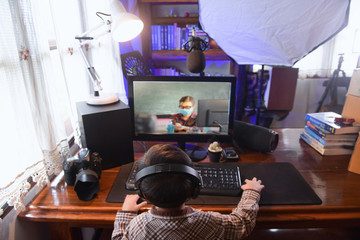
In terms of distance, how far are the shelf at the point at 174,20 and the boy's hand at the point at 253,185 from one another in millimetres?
2229

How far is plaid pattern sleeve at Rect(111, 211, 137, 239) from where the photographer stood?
684 mm

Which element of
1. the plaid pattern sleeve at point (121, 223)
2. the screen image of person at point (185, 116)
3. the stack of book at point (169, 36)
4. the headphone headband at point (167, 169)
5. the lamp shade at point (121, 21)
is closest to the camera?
the headphone headband at point (167, 169)

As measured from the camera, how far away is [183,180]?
0.57 meters

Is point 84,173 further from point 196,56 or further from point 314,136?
point 314,136

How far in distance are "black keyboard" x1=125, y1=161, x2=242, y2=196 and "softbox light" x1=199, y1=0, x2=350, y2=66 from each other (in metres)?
0.60

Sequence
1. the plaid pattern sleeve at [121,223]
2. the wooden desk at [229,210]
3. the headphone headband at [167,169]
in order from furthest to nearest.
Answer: the wooden desk at [229,210] → the plaid pattern sleeve at [121,223] → the headphone headband at [167,169]

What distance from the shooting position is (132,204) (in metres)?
0.79

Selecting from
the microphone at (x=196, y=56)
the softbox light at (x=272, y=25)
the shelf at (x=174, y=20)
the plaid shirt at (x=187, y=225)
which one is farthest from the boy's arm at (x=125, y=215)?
the shelf at (x=174, y=20)

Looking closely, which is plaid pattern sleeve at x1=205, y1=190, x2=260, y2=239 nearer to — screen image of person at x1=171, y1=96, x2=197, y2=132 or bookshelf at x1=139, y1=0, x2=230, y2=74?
screen image of person at x1=171, y1=96, x2=197, y2=132

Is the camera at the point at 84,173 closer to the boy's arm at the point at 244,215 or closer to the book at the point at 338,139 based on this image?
the boy's arm at the point at 244,215

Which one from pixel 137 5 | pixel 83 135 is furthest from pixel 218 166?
pixel 137 5

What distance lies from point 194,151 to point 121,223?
1.74 ft

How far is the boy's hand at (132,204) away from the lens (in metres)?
0.78

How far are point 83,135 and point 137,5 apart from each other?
180 cm
